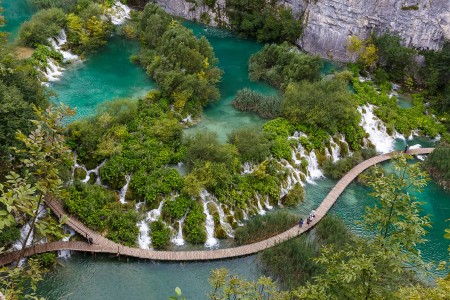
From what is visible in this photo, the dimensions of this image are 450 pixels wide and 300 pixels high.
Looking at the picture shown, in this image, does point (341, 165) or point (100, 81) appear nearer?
point (341, 165)

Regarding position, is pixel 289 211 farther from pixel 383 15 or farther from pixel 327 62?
pixel 383 15

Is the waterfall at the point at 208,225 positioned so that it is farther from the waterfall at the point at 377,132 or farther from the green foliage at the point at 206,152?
the waterfall at the point at 377,132

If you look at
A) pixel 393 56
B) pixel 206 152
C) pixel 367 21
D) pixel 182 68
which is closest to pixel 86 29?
pixel 182 68

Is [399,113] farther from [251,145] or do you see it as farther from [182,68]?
[182,68]

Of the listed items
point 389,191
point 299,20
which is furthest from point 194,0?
point 389,191

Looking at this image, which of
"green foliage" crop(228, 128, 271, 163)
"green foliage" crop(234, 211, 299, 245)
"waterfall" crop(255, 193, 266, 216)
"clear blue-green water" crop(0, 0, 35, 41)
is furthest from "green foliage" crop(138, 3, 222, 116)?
"clear blue-green water" crop(0, 0, 35, 41)

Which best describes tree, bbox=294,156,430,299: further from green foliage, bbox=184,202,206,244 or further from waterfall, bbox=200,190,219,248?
waterfall, bbox=200,190,219,248

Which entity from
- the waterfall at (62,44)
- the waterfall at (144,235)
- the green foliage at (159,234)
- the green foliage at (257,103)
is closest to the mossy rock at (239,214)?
the green foliage at (159,234)
